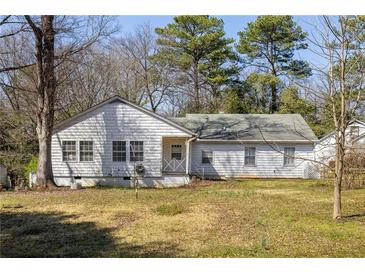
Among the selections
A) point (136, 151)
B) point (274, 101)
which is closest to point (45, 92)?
point (136, 151)

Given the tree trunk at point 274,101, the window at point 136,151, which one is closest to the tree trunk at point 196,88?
the tree trunk at point 274,101

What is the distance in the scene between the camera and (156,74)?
27328 millimetres

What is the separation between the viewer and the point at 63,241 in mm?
6871

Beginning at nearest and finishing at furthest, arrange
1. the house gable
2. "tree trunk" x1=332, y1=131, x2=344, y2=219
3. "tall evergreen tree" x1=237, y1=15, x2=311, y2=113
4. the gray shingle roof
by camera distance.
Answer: "tree trunk" x1=332, y1=131, x2=344, y2=219 < the house gable < the gray shingle roof < "tall evergreen tree" x1=237, y1=15, x2=311, y2=113

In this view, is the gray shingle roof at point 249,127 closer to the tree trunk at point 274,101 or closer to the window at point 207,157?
the window at point 207,157

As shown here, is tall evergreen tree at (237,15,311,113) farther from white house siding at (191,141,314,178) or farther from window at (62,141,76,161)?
window at (62,141,76,161)

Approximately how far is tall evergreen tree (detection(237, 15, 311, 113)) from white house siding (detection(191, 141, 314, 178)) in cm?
469

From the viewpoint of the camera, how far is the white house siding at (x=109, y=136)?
1797 centimetres

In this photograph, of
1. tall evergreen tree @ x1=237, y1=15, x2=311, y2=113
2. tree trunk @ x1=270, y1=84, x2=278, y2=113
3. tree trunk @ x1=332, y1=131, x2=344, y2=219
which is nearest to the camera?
tree trunk @ x1=332, y1=131, x2=344, y2=219

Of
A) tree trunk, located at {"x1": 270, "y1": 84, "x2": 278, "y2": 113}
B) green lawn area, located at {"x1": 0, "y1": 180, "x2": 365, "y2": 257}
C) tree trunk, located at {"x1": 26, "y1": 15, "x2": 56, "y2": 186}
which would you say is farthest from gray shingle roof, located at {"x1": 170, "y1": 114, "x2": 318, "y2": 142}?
green lawn area, located at {"x1": 0, "y1": 180, "x2": 365, "y2": 257}

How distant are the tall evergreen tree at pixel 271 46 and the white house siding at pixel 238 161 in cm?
469

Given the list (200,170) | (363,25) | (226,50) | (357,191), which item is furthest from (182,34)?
(363,25)

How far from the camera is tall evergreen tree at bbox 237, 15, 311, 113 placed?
2166cm
